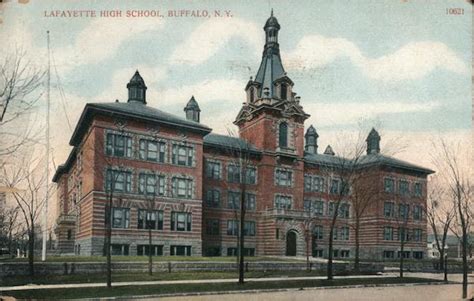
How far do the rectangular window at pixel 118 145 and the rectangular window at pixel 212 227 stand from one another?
492 inches

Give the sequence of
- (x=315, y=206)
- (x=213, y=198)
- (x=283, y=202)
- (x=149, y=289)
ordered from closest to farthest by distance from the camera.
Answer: (x=149, y=289)
(x=213, y=198)
(x=283, y=202)
(x=315, y=206)

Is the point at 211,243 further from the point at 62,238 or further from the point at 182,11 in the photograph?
the point at 182,11

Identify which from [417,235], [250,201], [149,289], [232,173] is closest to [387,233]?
[417,235]

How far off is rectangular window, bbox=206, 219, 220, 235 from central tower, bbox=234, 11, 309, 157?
23.1 feet

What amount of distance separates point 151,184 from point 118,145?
4.77 m

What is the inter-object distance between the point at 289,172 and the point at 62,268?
24.1m

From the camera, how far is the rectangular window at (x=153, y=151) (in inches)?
1093

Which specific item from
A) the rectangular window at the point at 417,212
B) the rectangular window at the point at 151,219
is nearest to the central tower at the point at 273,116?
the rectangular window at the point at 151,219

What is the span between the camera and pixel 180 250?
3138cm

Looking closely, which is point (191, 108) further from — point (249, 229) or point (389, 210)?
point (389, 210)

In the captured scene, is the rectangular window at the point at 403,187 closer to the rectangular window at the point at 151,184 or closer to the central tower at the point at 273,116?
the central tower at the point at 273,116

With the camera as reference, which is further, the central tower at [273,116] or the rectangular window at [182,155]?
the rectangular window at [182,155]

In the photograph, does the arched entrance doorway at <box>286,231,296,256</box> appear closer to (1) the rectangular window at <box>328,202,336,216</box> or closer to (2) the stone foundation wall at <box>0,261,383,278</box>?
(1) the rectangular window at <box>328,202,336,216</box>

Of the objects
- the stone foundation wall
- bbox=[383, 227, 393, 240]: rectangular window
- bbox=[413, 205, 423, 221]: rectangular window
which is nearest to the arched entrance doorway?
bbox=[383, 227, 393, 240]: rectangular window
